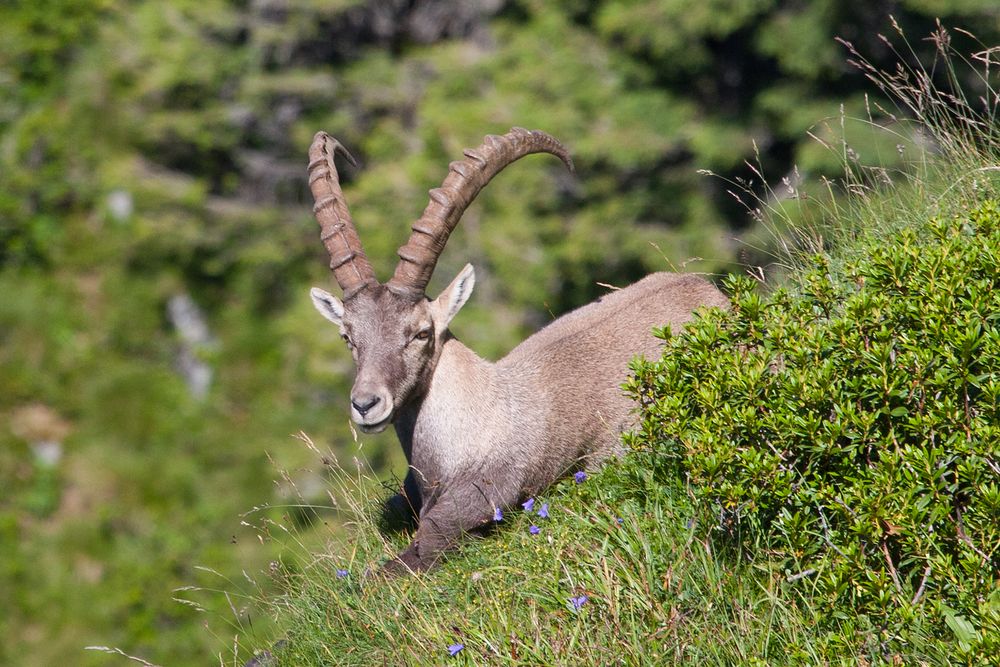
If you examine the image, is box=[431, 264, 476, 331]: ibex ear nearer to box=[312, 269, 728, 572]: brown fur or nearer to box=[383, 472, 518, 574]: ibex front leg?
box=[312, 269, 728, 572]: brown fur

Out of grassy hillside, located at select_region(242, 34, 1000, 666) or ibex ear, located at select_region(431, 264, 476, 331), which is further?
ibex ear, located at select_region(431, 264, 476, 331)

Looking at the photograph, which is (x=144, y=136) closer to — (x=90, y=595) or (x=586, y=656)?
(x=90, y=595)

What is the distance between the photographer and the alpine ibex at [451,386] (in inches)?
245

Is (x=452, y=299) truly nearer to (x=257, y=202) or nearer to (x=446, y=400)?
(x=446, y=400)

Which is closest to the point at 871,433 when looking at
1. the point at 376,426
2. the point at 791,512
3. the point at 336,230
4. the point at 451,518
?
the point at 791,512

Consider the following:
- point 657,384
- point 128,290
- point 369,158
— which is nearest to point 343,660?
point 657,384

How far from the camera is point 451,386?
21.7 ft

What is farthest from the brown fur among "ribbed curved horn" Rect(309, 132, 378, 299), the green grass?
the green grass

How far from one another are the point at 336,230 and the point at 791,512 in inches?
126

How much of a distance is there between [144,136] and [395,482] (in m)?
13.7

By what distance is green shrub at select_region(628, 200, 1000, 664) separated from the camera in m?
4.21

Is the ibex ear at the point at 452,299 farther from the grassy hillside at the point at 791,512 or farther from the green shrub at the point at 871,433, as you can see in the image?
the green shrub at the point at 871,433

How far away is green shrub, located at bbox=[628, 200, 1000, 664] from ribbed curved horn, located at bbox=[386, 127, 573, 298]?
1.88m

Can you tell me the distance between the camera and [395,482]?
742 cm
